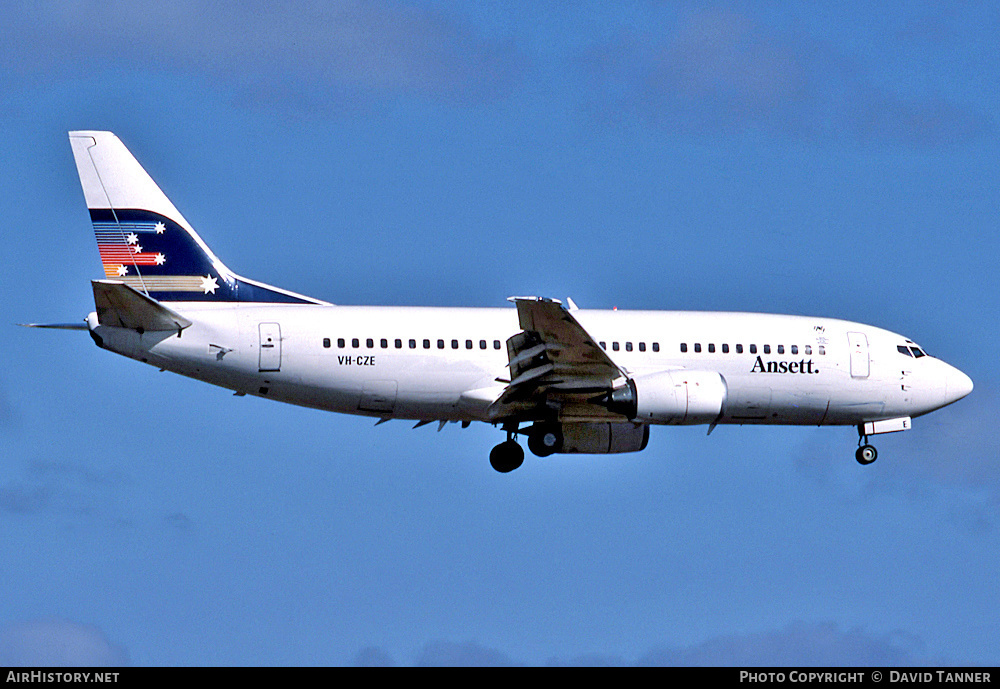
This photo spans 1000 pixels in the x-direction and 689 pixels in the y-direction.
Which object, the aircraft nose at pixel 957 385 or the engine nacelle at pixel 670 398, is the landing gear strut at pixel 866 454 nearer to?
the aircraft nose at pixel 957 385

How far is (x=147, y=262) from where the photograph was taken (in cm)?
4069

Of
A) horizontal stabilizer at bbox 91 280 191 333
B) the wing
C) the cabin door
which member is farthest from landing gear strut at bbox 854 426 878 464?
horizontal stabilizer at bbox 91 280 191 333

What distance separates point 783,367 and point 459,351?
9.27m

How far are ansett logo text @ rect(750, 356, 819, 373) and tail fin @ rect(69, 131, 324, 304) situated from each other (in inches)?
538

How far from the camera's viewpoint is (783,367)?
1689 inches

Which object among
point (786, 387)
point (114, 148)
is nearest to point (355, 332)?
point (114, 148)

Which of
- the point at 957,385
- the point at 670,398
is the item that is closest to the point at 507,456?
the point at 670,398

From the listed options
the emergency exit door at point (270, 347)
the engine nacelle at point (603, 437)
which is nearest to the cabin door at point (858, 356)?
the engine nacelle at point (603, 437)

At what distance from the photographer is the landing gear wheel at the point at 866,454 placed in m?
44.5

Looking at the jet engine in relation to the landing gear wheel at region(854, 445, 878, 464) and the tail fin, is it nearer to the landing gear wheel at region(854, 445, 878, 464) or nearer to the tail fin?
the landing gear wheel at region(854, 445, 878, 464)

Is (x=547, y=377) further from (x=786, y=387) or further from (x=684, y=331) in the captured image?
(x=786, y=387)

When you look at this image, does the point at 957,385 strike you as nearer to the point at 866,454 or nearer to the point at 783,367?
the point at 866,454

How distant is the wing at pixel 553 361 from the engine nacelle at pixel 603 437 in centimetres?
160

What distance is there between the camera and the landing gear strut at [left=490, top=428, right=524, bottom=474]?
42500 millimetres
